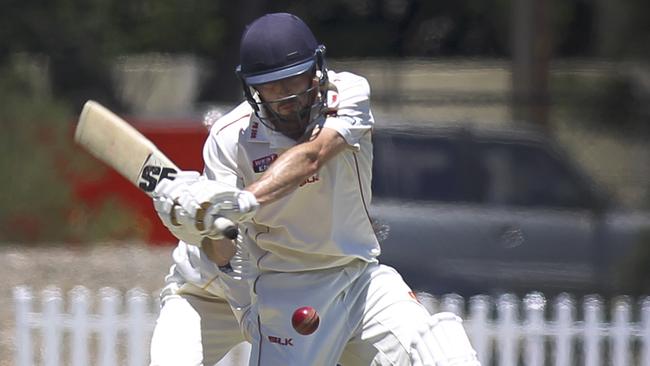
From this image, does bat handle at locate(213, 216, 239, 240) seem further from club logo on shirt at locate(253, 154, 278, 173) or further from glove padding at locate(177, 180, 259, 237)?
club logo on shirt at locate(253, 154, 278, 173)

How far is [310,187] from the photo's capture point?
4.40 m

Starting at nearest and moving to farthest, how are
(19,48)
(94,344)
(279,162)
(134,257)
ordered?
1. (279,162)
2. (94,344)
3. (134,257)
4. (19,48)

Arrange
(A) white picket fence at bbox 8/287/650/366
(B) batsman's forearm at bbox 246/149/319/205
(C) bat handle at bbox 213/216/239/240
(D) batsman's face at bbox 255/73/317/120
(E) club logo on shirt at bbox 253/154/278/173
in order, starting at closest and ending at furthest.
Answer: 1. (C) bat handle at bbox 213/216/239/240
2. (B) batsman's forearm at bbox 246/149/319/205
3. (D) batsman's face at bbox 255/73/317/120
4. (E) club logo on shirt at bbox 253/154/278/173
5. (A) white picket fence at bbox 8/287/650/366

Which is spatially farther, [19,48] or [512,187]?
[19,48]

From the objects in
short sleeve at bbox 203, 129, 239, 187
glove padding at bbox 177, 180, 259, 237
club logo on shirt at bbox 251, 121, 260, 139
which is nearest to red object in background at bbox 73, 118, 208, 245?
short sleeve at bbox 203, 129, 239, 187

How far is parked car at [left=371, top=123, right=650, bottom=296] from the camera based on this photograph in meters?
8.72

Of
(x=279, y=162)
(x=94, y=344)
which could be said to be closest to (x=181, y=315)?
(x=279, y=162)

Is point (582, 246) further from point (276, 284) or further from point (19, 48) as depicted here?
point (19, 48)

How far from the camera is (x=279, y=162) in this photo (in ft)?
13.8

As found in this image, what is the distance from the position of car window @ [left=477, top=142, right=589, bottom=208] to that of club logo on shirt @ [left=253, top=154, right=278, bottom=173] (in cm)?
496

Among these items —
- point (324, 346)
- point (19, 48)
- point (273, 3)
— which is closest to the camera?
point (324, 346)

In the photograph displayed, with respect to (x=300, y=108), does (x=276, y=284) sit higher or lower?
lower

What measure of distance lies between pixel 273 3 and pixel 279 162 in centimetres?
1617

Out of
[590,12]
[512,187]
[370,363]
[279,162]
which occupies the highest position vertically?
[279,162]
